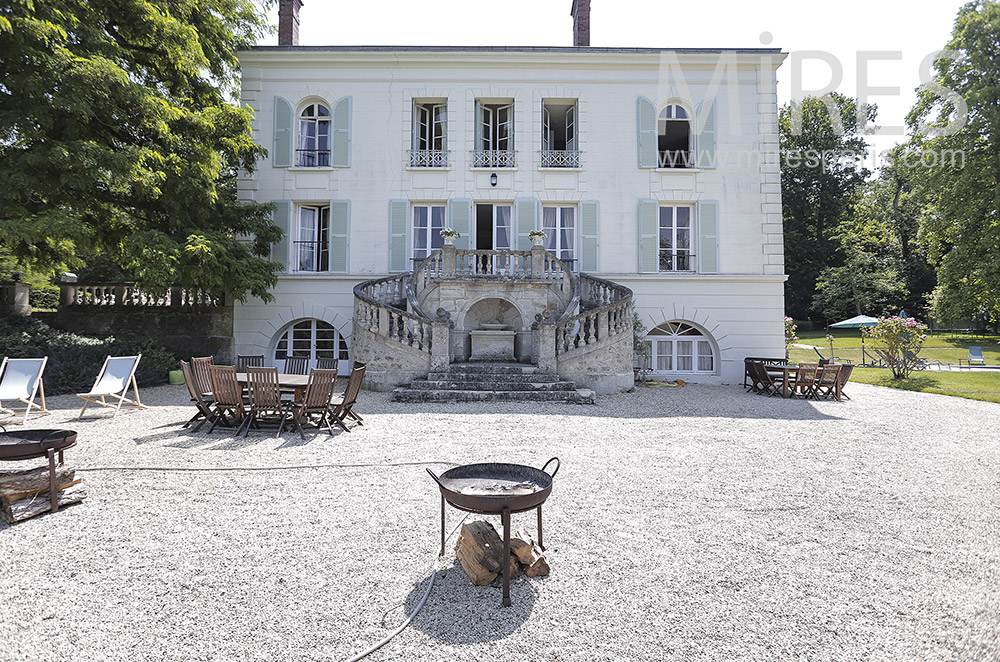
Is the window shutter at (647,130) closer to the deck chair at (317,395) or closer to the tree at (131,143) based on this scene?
the tree at (131,143)

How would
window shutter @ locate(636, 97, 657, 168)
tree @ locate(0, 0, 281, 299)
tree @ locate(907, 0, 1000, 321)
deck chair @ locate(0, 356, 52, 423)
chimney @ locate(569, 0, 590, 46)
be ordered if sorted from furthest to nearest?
tree @ locate(907, 0, 1000, 321)
chimney @ locate(569, 0, 590, 46)
window shutter @ locate(636, 97, 657, 168)
tree @ locate(0, 0, 281, 299)
deck chair @ locate(0, 356, 52, 423)

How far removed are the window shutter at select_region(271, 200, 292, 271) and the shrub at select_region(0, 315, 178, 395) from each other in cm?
383

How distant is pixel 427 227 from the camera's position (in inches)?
585

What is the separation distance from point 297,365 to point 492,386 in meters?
3.79

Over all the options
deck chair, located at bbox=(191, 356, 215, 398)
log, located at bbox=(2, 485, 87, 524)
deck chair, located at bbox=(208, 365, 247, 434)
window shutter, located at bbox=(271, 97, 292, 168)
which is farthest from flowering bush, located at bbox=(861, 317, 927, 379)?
log, located at bbox=(2, 485, 87, 524)

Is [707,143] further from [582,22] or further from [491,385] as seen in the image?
[491,385]

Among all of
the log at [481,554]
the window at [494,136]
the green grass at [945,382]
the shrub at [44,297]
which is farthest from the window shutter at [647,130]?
the shrub at [44,297]

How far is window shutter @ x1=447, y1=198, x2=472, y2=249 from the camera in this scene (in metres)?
14.5

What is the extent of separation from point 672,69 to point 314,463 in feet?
47.7

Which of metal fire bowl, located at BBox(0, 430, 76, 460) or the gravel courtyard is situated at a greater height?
metal fire bowl, located at BBox(0, 430, 76, 460)

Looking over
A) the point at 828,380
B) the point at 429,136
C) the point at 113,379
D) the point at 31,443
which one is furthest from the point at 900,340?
the point at 113,379

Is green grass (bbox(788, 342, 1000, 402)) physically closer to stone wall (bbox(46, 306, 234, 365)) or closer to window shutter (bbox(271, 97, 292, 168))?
window shutter (bbox(271, 97, 292, 168))

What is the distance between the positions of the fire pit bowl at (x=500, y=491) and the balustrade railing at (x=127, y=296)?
39.1ft

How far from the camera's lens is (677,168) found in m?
14.7
